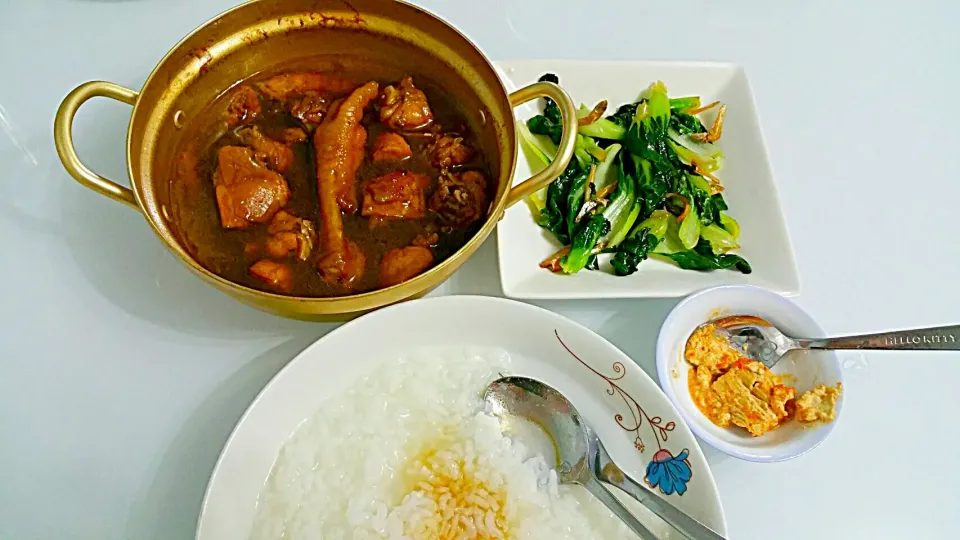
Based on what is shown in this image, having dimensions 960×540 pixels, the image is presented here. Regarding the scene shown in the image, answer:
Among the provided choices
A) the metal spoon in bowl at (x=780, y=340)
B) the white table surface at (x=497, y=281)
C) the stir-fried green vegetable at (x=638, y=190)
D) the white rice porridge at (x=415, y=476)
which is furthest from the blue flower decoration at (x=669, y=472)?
the stir-fried green vegetable at (x=638, y=190)

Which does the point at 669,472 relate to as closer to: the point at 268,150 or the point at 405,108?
the point at 405,108

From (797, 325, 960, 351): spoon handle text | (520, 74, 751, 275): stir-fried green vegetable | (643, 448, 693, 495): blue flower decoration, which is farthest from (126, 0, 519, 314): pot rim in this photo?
(797, 325, 960, 351): spoon handle text

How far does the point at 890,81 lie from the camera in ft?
7.72

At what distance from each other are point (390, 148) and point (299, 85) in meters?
0.32

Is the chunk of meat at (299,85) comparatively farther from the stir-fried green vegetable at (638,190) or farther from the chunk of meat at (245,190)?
the stir-fried green vegetable at (638,190)

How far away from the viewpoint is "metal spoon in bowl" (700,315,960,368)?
1561 mm

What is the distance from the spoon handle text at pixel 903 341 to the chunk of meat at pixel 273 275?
1.23 m

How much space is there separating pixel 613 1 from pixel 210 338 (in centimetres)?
171

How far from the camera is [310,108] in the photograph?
1.77m

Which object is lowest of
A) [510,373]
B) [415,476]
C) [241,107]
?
[415,476]

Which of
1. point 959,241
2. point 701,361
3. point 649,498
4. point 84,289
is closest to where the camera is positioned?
point 649,498

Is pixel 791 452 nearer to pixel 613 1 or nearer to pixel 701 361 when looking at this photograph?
pixel 701 361

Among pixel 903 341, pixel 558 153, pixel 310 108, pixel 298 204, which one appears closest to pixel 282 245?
pixel 298 204

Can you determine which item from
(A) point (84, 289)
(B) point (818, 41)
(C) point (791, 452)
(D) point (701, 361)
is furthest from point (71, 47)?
(B) point (818, 41)
